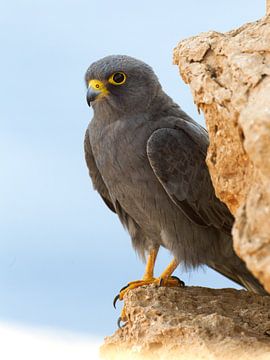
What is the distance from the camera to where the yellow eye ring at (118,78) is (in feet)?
23.9

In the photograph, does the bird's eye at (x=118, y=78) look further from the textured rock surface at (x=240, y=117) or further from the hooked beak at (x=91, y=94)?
the textured rock surface at (x=240, y=117)

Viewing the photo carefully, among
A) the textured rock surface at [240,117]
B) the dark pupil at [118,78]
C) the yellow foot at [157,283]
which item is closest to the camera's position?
the textured rock surface at [240,117]

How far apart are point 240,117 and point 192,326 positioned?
213 centimetres

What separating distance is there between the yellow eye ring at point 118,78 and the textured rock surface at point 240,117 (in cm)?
156

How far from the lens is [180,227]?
23.6 ft

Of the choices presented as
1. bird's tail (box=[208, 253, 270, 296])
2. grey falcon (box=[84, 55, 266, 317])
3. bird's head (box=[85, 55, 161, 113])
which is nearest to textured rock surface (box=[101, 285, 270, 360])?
bird's tail (box=[208, 253, 270, 296])

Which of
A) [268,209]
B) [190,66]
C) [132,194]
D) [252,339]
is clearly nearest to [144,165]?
[132,194]

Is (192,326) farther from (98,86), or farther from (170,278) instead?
(98,86)

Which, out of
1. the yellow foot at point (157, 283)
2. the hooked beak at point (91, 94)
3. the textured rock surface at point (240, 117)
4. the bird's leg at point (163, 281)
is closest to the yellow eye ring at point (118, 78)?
the hooked beak at point (91, 94)

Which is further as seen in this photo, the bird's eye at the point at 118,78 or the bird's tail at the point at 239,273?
the bird's tail at the point at 239,273

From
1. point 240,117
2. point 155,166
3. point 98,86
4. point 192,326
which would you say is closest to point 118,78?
point 98,86

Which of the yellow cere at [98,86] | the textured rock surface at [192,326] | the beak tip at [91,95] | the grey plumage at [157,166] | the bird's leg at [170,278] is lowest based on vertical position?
the textured rock surface at [192,326]

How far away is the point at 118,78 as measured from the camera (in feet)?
24.0

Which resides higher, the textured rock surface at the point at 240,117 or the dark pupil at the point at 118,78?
the dark pupil at the point at 118,78
